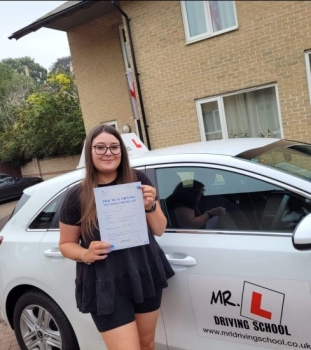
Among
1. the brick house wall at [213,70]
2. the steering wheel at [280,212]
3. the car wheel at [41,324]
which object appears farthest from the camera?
the brick house wall at [213,70]

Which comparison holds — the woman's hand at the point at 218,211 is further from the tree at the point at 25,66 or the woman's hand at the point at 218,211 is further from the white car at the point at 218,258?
the tree at the point at 25,66

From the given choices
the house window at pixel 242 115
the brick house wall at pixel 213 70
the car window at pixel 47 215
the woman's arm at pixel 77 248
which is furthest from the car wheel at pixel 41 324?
the house window at pixel 242 115

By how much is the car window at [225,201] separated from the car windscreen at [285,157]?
15 cm

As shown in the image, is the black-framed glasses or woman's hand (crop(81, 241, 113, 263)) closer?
woman's hand (crop(81, 241, 113, 263))

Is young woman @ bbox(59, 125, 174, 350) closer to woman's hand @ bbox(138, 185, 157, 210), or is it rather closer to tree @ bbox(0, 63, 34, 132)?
woman's hand @ bbox(138, 185, 157, 210)

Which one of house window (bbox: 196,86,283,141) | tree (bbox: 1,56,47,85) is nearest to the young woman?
tree (bbox: 1,56,47,85)

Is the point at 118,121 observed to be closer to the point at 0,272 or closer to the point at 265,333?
the point at 0,272

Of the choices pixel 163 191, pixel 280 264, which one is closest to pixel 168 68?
pixel 163 191

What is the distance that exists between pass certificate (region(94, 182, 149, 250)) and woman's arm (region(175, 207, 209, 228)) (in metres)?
0.57

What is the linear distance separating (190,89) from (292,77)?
2.21 m

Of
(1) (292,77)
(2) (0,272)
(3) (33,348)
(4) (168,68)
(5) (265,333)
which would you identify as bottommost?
(3) (33,348)

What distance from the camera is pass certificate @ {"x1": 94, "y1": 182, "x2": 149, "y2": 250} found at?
178cm

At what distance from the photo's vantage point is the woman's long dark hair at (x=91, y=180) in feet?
6.14

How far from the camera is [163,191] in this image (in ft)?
8.14
